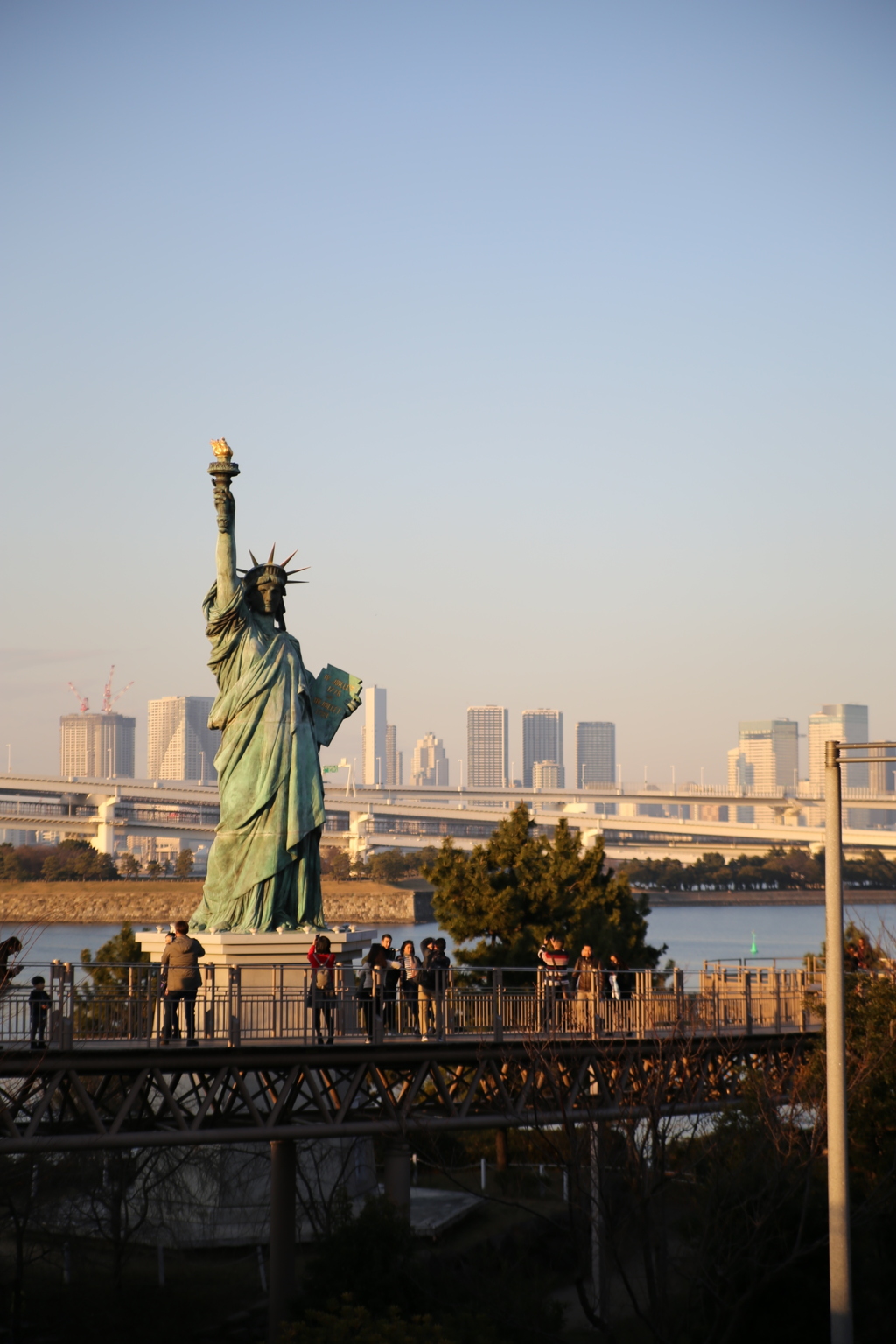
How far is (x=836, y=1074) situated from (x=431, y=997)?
6411mm

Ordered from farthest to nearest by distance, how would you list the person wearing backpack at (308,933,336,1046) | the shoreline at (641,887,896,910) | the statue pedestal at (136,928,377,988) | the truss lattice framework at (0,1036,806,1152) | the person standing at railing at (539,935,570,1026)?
the shoreline at (641,887,896,910), the statue pedestal at (136,928,377,988), the person standing at railing at (539,935,570,1026), the person wearing backpack at (308,933,336,1046), the truss lattice framework at (0,1036,806,1152)

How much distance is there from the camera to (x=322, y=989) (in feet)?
56.8

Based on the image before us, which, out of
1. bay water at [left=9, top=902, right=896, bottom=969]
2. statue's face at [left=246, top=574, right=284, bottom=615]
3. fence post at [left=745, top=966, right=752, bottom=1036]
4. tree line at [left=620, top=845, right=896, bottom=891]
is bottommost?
bay water at [left=9, top=902, right=896, bottom=969]

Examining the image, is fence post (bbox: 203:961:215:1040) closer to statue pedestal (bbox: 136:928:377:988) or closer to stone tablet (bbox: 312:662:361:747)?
statue pedestal (bbox: 136:928:377:988)

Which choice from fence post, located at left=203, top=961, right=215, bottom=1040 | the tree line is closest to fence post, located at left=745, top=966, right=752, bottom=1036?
fence post, located at left=203, top=961, right=215, bottom=1040

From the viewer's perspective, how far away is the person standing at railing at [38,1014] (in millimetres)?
15898

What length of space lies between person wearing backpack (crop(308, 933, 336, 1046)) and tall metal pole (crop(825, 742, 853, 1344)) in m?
6.37

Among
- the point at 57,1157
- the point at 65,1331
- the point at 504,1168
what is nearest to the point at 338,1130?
the point at 65,1331

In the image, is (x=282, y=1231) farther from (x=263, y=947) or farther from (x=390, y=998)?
(x=263, y=947)

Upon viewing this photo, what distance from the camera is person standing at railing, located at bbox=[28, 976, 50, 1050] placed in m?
15.9

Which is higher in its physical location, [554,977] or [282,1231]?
[554,977]

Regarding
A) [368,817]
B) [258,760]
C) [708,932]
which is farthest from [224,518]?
[368,817]

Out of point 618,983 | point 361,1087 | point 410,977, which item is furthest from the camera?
point 618,983

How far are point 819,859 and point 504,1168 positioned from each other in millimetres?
101485
